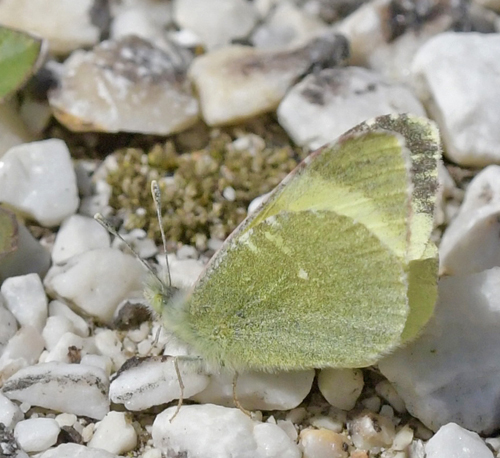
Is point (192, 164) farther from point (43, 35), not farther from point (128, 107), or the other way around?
point (43, 35)

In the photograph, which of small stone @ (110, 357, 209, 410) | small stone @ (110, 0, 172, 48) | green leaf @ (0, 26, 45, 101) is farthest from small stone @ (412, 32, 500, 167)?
green leaf @ (0, 26, 45, 101)

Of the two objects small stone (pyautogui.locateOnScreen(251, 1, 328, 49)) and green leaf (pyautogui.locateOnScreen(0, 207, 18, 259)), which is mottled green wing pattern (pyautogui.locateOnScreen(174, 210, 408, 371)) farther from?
small stone (pyautogui.locateOnScreen(251, 1, 328, 49))

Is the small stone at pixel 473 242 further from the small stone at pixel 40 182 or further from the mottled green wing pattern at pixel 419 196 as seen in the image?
the small stone at pixel 40 182

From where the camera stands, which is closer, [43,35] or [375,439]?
[375,439]

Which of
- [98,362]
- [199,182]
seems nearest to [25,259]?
[98,362]

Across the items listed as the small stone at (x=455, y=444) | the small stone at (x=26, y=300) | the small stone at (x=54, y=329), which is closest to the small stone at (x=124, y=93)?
the small stone at (x=26, y=300)

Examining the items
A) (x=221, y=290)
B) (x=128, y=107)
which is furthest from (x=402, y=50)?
(x=221, y=290)
